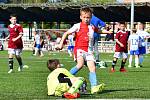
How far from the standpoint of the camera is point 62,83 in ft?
34.1

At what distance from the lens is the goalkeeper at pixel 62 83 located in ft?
33.1

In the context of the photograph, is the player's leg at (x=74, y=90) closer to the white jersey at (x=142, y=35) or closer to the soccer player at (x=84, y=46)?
the soccer player at (x=84, y=46)

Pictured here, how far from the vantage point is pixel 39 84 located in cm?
1355

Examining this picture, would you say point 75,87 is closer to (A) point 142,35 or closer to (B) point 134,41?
(B) point 134,41

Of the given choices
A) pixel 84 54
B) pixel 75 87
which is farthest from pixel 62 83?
pixel 84 54

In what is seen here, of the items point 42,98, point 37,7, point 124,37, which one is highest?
point 37,7

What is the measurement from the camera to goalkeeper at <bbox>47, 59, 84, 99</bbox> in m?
10.1

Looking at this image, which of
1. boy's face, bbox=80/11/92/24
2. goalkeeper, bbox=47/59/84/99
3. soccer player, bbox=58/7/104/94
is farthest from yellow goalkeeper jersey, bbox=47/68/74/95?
boy's face, bbox=80/11/92/24

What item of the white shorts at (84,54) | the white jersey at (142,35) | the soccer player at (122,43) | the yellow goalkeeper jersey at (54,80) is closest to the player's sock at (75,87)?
the yellow goalkeeper jersey at (54,80)

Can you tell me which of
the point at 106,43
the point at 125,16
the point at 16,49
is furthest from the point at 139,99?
the point at 125,16

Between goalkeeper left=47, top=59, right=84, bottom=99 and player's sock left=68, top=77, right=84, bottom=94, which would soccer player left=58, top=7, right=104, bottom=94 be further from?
player's sock left=68, top=77, right=84, bottom=94

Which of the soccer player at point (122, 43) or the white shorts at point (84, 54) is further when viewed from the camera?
the soccer player at point (122, 43)

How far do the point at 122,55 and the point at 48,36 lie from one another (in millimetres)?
32867

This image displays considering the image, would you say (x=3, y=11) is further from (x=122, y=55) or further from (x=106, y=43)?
(x=122, y=55)
